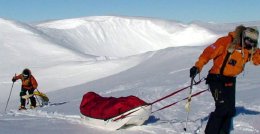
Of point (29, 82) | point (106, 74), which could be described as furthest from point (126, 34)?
point (29, 82)

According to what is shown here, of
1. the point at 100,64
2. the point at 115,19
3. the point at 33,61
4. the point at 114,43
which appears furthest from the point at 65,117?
the point at 115,19

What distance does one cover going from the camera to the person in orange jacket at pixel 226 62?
490 centimetres

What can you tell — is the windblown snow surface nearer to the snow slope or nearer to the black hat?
the snow slope

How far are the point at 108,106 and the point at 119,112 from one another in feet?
0.79

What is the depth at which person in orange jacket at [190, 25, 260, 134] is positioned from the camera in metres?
4.90

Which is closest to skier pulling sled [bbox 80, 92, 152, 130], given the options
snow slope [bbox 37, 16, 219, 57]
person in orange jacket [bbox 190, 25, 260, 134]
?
person in orange jacket [bbox 190, 25, 260, 134]

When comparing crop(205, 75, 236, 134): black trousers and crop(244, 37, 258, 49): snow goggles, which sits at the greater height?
crop(244, 37, 258, 49): snow goggles

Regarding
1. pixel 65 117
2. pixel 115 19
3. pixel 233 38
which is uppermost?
pixel 115 19

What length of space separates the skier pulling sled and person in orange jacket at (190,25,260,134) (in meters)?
1.10

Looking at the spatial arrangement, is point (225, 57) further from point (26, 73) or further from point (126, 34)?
point (126, 34)

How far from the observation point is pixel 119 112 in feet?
19.4

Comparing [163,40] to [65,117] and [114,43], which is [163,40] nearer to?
[114,43]

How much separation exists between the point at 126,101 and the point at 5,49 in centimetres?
2839

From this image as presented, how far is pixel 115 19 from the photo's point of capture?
65.5 metres
